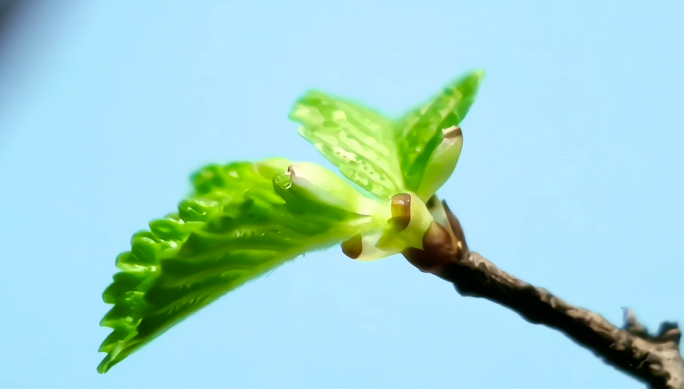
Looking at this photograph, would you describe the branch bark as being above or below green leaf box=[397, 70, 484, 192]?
below

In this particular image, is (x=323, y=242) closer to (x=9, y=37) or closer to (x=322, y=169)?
(x=322, y=169)

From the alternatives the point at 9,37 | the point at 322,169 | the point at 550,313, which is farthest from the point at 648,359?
the point at 9,37

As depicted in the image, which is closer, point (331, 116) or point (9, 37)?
point (331, 116)

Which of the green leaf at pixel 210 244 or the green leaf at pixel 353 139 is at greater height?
the green leaf at pixel 353 139

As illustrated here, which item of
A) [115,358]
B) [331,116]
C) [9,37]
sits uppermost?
[9,37]

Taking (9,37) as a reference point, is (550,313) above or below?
below
